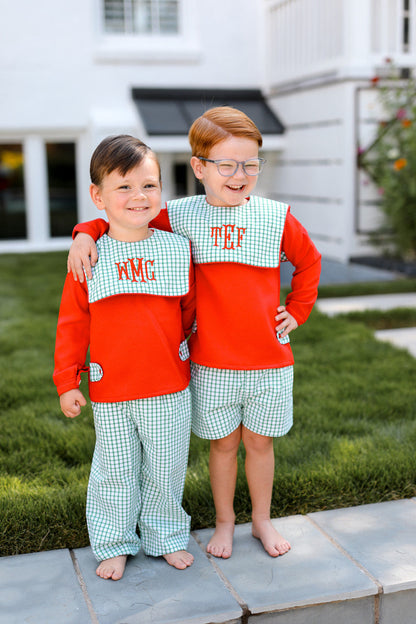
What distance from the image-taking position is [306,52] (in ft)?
23.7

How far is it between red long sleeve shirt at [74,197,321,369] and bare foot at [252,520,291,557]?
1.65 feet

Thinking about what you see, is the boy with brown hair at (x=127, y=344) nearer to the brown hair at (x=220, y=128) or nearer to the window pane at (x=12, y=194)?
the brown hair at (x=220, y=128)

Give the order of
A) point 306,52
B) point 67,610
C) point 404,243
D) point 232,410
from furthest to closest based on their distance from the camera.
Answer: point 306,52 → point 404,243 → point 232,410 → point 67,610

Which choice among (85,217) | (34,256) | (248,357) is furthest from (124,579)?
(85,217)

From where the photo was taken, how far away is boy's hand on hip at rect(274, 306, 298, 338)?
201cm

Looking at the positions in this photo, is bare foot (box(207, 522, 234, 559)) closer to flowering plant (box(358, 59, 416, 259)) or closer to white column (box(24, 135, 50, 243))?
flowering plant (box(358, 59, 416, 259))

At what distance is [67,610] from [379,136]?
548cm

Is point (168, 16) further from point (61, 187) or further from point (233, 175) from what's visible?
point (233, 175)

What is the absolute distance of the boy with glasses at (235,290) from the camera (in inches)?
75.2

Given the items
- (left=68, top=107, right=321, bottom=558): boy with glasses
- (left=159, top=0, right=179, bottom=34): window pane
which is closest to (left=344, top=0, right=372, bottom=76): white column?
(left=159, top=0, right=179, bottom=34): window pane

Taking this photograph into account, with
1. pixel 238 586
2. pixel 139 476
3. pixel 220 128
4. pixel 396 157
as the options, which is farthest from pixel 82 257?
pixel 396 157

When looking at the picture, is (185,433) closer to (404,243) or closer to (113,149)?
(113,149)

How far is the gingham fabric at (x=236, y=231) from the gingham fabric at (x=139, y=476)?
0.41 meters

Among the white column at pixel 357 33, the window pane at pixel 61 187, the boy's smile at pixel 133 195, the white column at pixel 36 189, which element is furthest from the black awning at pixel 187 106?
the boy's smile at pixel 133 195
